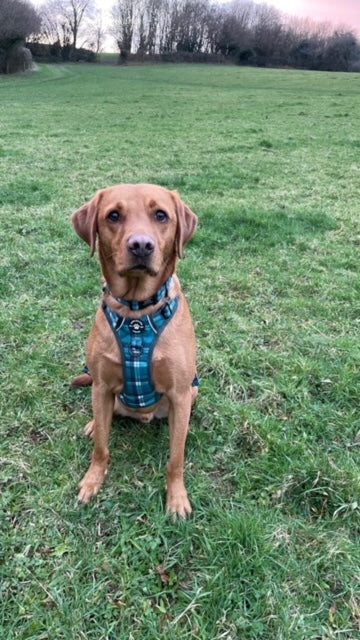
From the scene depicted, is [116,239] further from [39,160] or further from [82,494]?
[39,160]

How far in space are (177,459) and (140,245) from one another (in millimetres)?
1274

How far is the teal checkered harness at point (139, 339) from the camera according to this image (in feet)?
8.96

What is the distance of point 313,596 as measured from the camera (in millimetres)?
2389

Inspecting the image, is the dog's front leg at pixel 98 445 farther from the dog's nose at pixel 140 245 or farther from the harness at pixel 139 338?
the dog's nose at pixel 140 245

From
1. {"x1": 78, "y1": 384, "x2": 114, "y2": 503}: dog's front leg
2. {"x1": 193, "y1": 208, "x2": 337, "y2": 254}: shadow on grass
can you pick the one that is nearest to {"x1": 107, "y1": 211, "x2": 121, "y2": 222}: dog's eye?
{"x1": 78, "y1": 384, "x2": 114, "y2": 503}: dog's front leg

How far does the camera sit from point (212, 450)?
10.8 feet

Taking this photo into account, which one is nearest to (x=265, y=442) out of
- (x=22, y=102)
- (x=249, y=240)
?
(x=249, y=240)

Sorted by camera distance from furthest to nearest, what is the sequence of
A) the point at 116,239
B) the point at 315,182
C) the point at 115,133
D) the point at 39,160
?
the point at 115,133, the point at 39,160, the point at 315,182, the point at 116,239

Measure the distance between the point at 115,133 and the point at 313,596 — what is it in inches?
644

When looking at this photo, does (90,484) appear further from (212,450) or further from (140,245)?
(140,245)

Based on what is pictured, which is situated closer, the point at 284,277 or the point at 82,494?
the point at 82,494

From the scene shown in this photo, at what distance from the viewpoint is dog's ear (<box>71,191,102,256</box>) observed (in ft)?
9.50

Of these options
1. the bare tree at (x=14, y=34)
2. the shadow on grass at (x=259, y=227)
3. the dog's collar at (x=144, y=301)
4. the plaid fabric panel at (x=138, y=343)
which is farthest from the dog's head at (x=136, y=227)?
the bare tree at (x=14, y=34)

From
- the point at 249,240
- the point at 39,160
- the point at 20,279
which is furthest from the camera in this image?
the point at 39,160
